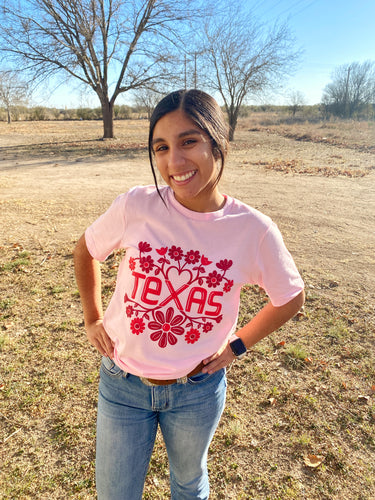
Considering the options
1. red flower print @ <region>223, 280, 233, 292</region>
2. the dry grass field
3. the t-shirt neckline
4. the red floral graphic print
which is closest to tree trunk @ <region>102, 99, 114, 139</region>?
the dry grass field

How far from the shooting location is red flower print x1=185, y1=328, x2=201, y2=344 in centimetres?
136

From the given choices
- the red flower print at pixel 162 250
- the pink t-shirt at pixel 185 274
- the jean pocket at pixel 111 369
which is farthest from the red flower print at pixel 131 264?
the jean pocket at pixel 111 369

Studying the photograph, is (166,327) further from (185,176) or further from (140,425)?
(185,176)

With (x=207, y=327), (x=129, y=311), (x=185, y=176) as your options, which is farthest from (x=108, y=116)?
(x=207, y=327)

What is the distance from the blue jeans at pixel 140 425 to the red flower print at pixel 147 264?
0.45m

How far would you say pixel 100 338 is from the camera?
5.29 feet

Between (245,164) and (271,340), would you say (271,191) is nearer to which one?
(245,164)

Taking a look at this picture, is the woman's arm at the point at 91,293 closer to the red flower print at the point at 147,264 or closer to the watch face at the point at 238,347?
the red flower print at the point at 147,264

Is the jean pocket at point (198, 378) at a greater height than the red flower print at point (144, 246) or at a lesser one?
lesser

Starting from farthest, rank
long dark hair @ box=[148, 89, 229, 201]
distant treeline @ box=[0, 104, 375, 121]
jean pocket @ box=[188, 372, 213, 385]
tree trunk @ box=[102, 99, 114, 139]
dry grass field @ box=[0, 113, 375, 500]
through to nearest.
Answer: distant treeline @ box=[0, 104, 375, 121], tree trunk @ box=[102, 99, 114, 139], dry grass field @ box=[0, 113, 375, 500], jean pocket @ box=[188, 372, 213, 385], long dark hair @ box=[148, 89, 229, 201]

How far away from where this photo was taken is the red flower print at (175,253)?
1359mm

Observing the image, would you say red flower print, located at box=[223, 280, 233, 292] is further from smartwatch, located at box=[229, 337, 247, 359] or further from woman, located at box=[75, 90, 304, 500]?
smartwatch, located at box=[229, 337, 247, 359]

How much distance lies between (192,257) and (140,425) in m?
0.73

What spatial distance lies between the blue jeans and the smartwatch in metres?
0.19
